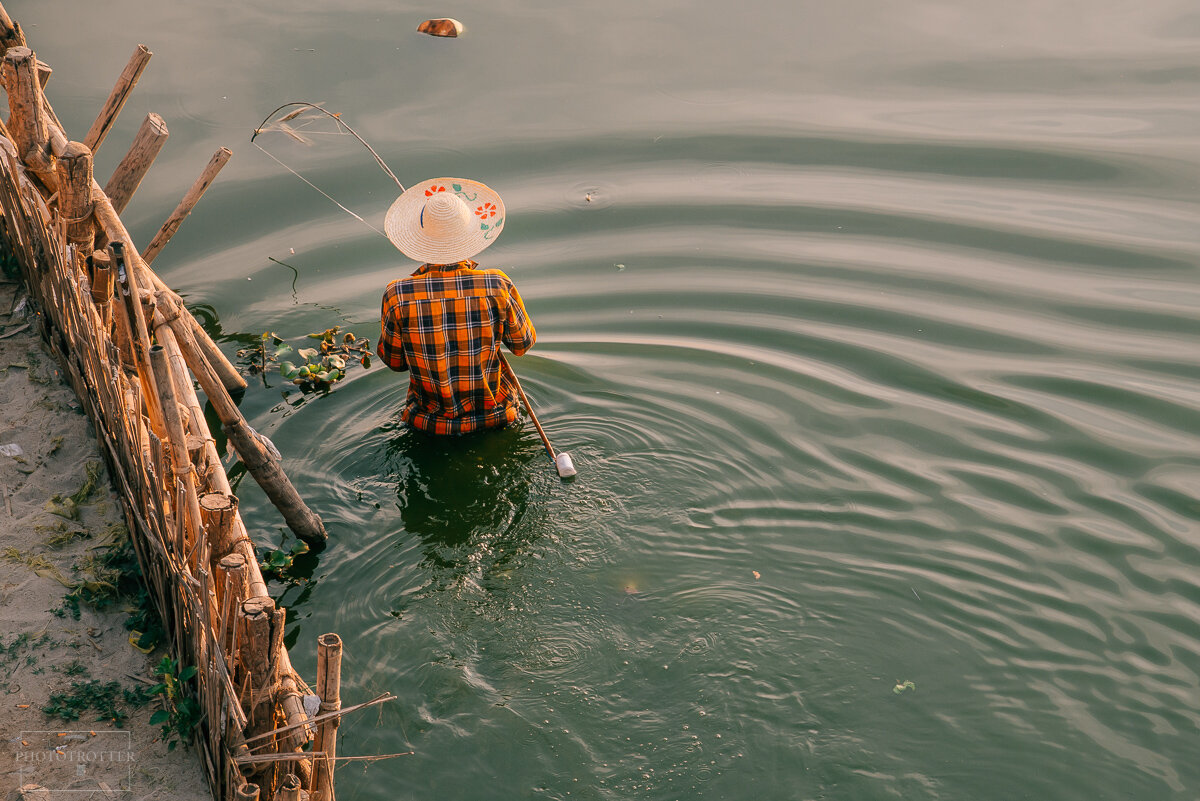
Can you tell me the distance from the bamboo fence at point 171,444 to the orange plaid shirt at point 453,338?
87 cm

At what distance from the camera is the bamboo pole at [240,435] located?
429 centimetres

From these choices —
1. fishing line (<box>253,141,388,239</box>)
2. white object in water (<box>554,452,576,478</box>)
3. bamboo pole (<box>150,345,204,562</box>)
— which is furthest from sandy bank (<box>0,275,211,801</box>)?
fishing line (<box>253,141,388,239</box>)

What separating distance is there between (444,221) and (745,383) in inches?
78.5

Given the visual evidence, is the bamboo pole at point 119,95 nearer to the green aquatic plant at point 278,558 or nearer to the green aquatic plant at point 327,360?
the green aquatic plant at point 327,360

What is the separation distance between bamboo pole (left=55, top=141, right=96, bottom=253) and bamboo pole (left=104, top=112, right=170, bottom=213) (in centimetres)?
55

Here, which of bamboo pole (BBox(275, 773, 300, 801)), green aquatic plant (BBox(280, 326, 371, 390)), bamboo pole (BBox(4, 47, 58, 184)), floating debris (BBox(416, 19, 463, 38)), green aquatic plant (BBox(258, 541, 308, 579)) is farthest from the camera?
floating debris (BBox(416, 19, 463, 38))

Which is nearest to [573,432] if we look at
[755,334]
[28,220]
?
[755,334]

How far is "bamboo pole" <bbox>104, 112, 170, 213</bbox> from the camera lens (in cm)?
470

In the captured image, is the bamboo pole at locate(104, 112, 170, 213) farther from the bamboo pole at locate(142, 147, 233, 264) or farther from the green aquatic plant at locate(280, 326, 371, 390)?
the green aquatic plant at locate(280, 326, 371, 390)

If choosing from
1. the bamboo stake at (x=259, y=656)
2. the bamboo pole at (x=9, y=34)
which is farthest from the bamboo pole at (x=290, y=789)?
the bamboo pole at (x=9, y=34)

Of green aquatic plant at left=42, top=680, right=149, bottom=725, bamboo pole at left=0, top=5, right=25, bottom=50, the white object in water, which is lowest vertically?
green aquatic plant at left=42, top=680, right=149, bottom=725

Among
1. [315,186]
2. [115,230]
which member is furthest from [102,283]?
[315,186]

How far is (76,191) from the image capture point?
410 cm

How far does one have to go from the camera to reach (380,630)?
4293mm
